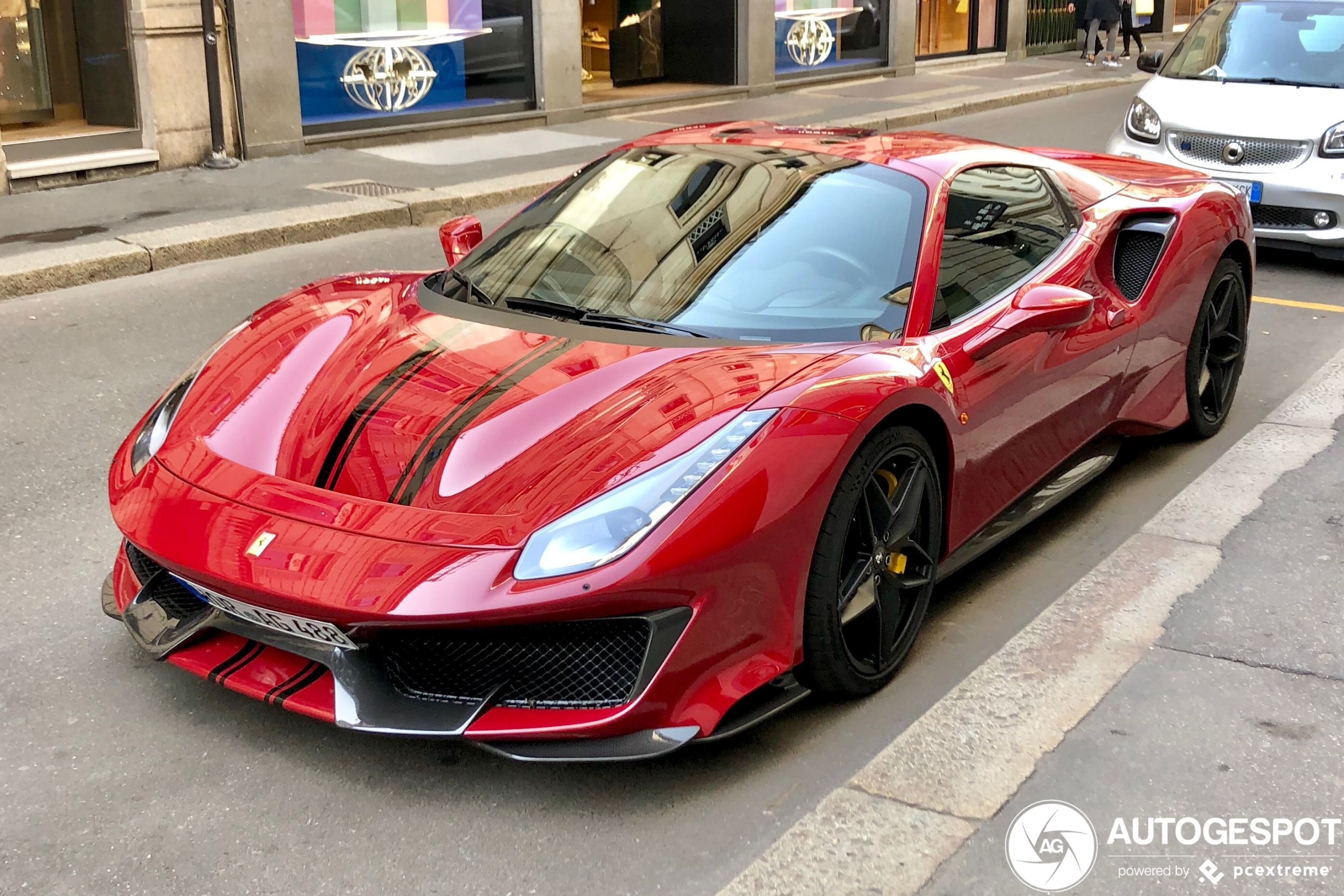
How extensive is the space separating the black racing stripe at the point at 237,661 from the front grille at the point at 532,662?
36 cm

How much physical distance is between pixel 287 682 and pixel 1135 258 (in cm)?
333

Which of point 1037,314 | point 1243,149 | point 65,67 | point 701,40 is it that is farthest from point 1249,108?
point 701,40

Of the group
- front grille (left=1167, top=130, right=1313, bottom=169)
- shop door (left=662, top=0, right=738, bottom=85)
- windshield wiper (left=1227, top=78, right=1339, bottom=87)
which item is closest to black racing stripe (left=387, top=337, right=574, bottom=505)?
front grille (left=1167, top=130, right=1313, bottom=169)

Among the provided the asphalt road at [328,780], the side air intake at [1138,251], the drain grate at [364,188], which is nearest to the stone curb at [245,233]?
the drain grate at [364,188]

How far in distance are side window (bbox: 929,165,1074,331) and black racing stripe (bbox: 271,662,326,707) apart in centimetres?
183

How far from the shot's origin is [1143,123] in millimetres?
9594

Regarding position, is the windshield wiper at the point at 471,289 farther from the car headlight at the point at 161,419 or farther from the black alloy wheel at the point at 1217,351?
the black alloy wheel at the point at 1217,351

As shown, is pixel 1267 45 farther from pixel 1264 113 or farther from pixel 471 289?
pixel 471 289

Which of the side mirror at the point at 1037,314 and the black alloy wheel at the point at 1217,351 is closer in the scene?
the side mirror at the point at 1037,314

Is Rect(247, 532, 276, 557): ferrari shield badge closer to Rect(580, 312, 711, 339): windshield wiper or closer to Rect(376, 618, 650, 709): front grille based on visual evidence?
Rect(376, 618, 650, 709): front grille

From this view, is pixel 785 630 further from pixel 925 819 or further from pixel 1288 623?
pixel 1288 623

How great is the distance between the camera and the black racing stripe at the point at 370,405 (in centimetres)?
321

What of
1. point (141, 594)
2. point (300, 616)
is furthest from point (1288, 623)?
point (141, 594)

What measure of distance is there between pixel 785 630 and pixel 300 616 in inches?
41.2
